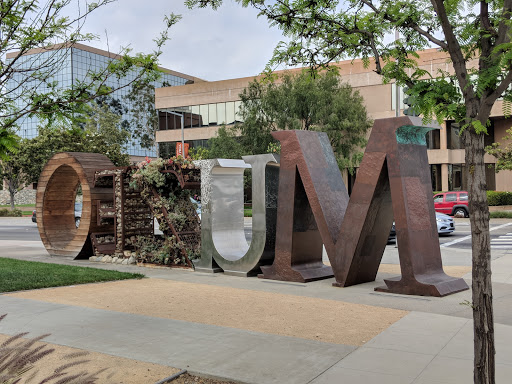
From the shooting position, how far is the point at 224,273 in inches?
492

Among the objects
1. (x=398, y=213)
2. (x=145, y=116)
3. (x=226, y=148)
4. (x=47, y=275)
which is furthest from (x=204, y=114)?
(x=398, y=213)

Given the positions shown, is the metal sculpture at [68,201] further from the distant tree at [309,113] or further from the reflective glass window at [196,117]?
the reflective glass window at [196,117]

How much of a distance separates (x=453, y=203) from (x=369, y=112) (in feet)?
43.3

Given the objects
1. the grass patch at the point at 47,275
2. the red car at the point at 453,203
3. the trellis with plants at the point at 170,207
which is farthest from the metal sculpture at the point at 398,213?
the red car at the point at 453,203

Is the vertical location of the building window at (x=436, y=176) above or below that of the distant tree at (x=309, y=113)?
below

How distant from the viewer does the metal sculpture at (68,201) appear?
590 inches

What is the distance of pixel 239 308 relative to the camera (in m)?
8.53

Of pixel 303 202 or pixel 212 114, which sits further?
pixel 212 114

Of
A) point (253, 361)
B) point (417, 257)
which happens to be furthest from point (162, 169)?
point (253, 361)

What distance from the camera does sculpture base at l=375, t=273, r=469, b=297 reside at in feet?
30.6

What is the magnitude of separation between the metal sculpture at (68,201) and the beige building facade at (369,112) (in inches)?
940

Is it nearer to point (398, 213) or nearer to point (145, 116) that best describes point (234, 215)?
point (398, 213)

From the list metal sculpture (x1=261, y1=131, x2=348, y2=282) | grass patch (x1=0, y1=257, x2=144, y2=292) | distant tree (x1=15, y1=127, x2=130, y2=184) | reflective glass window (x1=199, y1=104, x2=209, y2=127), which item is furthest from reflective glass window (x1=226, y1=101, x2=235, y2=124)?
metal sculpture (x1=261, y1=131, x2=348, y2=282)

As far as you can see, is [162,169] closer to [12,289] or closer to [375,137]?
[12,289]
